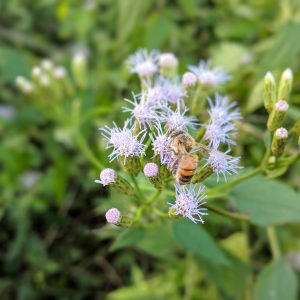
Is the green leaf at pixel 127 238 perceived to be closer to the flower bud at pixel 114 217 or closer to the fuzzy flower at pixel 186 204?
the flower bud at pixel 114 217

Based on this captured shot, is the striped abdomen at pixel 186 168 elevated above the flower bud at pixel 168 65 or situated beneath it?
situated beneath

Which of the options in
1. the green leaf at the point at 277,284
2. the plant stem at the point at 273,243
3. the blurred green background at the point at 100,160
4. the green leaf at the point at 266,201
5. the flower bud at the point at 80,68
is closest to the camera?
the green leaf at the point at 266,201

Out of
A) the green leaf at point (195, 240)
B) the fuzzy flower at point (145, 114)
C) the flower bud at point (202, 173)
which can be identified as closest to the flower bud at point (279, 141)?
the flower bud at point (202, 173)

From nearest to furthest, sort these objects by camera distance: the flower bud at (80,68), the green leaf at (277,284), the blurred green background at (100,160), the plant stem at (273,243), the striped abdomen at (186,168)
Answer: the striped abdomen at (186,168) → the green leaf at (277,284) → the plant stem at (273,243) → the blurred green background at (100,160) → the flower bud at (80,68)

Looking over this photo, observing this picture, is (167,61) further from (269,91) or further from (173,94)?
(269,91)

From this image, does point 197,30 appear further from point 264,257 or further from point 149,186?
point 149,186

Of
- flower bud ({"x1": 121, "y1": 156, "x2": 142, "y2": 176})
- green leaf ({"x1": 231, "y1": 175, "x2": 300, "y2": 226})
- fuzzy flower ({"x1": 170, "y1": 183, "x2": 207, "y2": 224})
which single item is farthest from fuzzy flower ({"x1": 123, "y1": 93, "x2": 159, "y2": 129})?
green leaf ({"x1": 231, "y1": 175, "x2": 300, "y2": 226})
